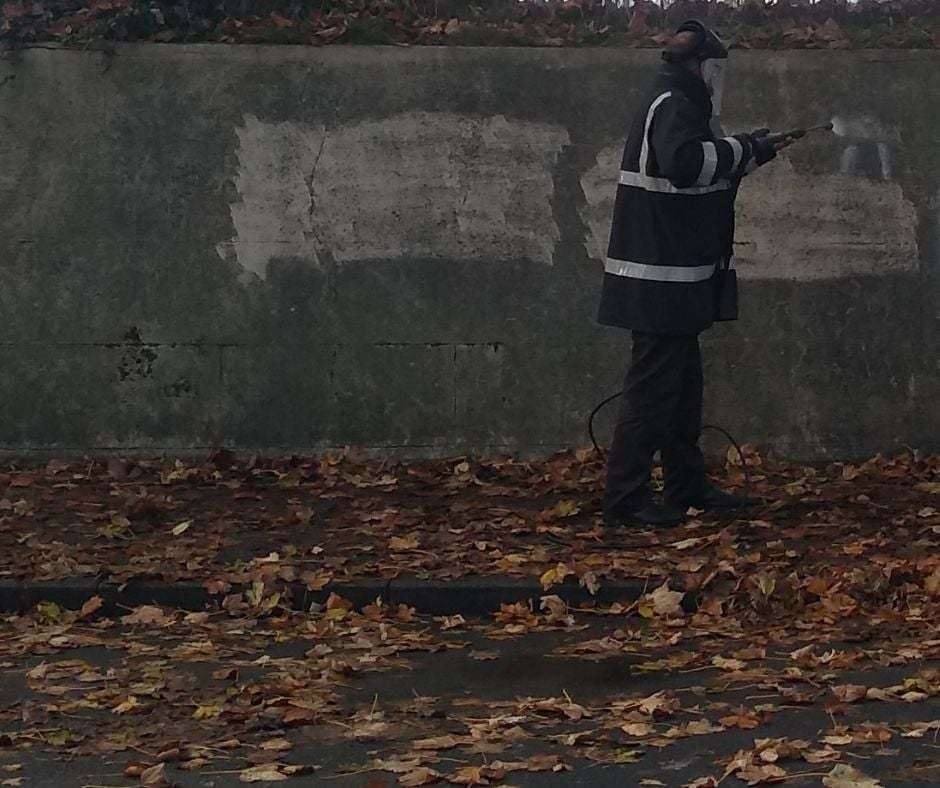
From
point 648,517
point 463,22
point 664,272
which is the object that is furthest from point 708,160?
point 463,22

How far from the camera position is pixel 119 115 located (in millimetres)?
10273

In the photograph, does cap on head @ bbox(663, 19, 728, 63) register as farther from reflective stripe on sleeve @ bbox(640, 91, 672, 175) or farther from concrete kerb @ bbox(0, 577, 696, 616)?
concrete kerb @ bbox(0, 577, 696, 616)

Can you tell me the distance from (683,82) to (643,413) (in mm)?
1513

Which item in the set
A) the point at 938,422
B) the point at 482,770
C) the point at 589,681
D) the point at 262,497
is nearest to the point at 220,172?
the point at 262,497

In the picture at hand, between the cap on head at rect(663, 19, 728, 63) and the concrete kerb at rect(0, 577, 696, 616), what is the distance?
245 cm

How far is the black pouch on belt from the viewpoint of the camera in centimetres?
854

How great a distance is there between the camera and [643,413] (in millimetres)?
8492

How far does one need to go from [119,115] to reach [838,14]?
415cm

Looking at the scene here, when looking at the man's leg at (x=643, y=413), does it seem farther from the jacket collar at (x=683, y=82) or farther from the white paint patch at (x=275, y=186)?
the white paint patch at (x=275, y=186)

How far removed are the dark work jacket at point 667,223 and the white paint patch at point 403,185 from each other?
1.84 meters

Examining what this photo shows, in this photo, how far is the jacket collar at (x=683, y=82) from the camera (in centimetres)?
830

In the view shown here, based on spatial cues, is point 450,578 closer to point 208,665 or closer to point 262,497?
point 208,665

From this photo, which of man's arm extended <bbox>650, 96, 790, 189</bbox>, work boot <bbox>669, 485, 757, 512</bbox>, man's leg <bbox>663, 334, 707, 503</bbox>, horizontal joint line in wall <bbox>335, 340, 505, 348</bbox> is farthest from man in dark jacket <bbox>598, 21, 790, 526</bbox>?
horizontal joint line in wall <bbox>335, 340, 505, 348</bbox>

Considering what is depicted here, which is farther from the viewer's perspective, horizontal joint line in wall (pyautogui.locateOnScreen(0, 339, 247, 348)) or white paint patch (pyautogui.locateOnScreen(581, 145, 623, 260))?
horizontal joint line in wall (pyautogui.locateOnScreen(0, 339, 247, 348))
